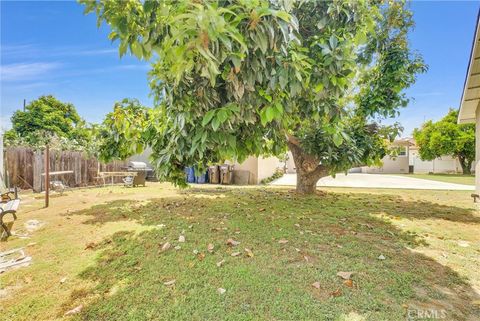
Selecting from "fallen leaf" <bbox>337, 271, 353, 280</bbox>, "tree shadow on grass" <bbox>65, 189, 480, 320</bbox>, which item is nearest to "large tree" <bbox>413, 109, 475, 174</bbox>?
"tree shadow on grass" <bbox>65, 189, 480, 320</bbox>

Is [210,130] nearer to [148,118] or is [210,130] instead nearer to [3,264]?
[148,118]

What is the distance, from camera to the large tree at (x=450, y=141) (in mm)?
21062

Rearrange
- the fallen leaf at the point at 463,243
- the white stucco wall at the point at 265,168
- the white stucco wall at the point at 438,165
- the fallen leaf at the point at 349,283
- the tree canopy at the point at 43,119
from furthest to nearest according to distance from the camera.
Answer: the tree canopy at the point at 43,119
the white stucco wall at the point at 438,165
the white stucco wall at the point at 265,168
the fallen leaf at the point at 463,243
the fallen leaf at the point at 349,283

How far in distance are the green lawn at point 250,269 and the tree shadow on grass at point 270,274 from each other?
0.05 feet

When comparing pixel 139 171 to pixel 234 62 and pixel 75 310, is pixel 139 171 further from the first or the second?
pixel 234 62

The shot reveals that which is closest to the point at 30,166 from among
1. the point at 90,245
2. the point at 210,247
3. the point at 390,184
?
the point at 90,245

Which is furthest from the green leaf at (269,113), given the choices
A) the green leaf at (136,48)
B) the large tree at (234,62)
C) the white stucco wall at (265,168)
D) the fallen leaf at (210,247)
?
the white stucco wall at (265,168)

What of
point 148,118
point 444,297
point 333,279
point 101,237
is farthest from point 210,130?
point 101,237

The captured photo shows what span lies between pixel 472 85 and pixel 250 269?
6667 mm

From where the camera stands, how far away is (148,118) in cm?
411

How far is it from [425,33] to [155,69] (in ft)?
28.6

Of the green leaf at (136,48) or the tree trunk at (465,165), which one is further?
the tree trunk at (465,165)

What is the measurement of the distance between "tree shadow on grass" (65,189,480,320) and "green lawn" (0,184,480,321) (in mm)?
14

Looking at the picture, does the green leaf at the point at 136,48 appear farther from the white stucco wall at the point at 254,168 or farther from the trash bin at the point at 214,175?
the trash bin at the point at 214,175
